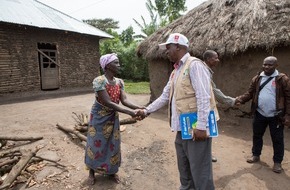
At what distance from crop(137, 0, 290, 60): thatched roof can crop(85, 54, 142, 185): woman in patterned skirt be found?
417cm

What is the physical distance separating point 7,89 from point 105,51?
12710 mm

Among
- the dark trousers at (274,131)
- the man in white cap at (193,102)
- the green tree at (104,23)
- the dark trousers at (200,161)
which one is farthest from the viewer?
the green tree at (104,23)

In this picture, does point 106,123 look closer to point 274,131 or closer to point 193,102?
point 193,102

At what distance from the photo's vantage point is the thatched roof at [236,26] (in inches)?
241

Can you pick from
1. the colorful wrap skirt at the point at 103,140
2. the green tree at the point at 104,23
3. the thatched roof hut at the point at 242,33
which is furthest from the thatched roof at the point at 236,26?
the green tree at the point at 104,23

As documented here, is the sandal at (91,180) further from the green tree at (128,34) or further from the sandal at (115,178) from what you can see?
the green tree at (128,34)

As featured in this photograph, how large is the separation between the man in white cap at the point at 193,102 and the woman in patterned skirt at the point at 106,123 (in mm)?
845

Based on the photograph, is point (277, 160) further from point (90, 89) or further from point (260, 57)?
point (90, 89)

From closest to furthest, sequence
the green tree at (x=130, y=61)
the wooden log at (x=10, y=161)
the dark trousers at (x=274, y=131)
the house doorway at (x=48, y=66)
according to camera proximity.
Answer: the wooden log at (x=10, y=161) < the dark trousers at (x=274, y=131) < the house doorway at (x=48, y=66) < the green tree at (x=130, y=61)

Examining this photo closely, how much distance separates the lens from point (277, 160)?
4.02m

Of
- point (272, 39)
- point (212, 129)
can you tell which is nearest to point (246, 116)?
point (272, 39)

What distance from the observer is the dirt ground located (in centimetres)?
363

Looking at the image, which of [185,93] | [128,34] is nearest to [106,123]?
[185,93]

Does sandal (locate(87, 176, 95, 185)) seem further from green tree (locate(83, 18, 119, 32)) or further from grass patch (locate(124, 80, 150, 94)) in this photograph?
green tree (locate(83, 18, 119, 32))
